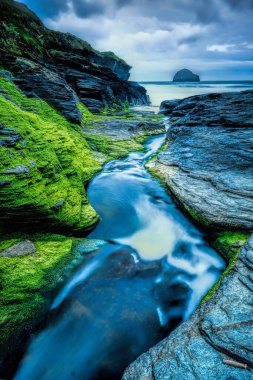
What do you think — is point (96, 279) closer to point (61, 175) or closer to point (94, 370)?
point (94, 370)

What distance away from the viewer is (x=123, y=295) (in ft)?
14.2

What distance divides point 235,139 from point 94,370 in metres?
9.48

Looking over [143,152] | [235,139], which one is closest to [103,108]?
[143,152]

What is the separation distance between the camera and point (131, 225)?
6.74m

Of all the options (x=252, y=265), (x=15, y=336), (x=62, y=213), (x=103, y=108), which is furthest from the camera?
(x=103, y=108)

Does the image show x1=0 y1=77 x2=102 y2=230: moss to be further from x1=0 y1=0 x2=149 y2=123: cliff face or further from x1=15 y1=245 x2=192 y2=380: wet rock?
x1=0 y1=0 x2=149 y2=123: cliff face

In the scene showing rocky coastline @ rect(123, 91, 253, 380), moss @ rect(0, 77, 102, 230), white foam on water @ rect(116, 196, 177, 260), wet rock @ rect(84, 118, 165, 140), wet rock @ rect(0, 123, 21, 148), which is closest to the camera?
rocky coastline @ rect(123, 91, 253, 380)

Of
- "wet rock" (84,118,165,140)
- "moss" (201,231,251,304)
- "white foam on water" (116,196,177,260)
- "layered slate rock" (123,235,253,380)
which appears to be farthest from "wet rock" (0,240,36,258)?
"wet rock" (84,118,165,140)

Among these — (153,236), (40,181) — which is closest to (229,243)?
(153,236)

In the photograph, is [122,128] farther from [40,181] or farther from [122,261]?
[122,261]

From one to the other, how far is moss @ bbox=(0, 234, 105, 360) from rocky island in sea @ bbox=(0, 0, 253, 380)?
0.02 metres

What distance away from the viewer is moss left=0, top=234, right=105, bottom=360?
3443 millimetres

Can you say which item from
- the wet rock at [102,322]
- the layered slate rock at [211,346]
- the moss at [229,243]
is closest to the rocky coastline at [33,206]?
the wet rock at [102,322]

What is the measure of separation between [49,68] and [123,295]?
683 inches
